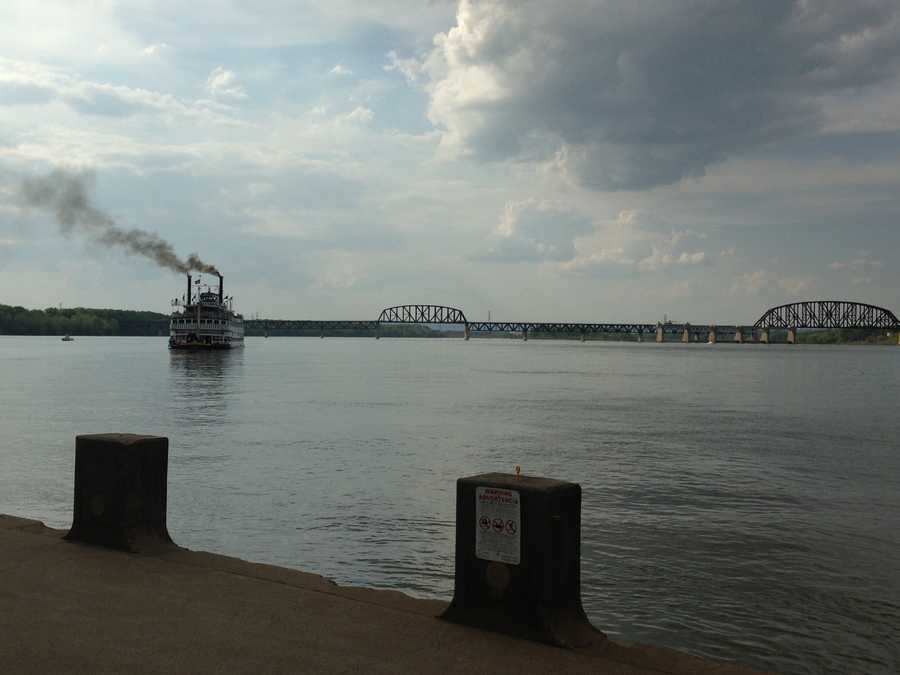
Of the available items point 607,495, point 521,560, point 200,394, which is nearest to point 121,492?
point 521,560

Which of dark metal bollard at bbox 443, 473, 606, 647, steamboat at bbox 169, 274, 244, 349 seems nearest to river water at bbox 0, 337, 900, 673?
dark metal bollard at bbox 443, 473, 606, 647

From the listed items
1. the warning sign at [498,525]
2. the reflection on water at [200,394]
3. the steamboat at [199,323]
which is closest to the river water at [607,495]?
the reflection on water at [200,394]

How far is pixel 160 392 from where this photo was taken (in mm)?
57781

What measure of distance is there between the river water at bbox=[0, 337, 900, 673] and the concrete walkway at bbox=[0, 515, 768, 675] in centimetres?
411

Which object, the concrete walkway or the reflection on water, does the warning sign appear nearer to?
the concrete walkway

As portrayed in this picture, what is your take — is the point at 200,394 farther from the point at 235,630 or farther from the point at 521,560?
the point at 521,560

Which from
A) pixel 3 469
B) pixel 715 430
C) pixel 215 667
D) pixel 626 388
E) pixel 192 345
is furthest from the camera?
pixel 192 345

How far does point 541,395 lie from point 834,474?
3431cm

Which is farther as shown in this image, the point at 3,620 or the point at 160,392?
the point at 160,392

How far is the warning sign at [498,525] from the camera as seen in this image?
22.7 ft

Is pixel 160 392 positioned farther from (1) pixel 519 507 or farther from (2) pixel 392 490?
(1) pixel 519 507

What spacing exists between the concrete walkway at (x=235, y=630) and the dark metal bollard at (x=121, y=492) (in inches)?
22.6

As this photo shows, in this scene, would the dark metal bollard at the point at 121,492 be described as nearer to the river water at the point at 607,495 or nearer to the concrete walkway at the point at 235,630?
the concrete walkway at the point at 235,630

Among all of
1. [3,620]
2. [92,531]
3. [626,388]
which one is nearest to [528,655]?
[3,620]
